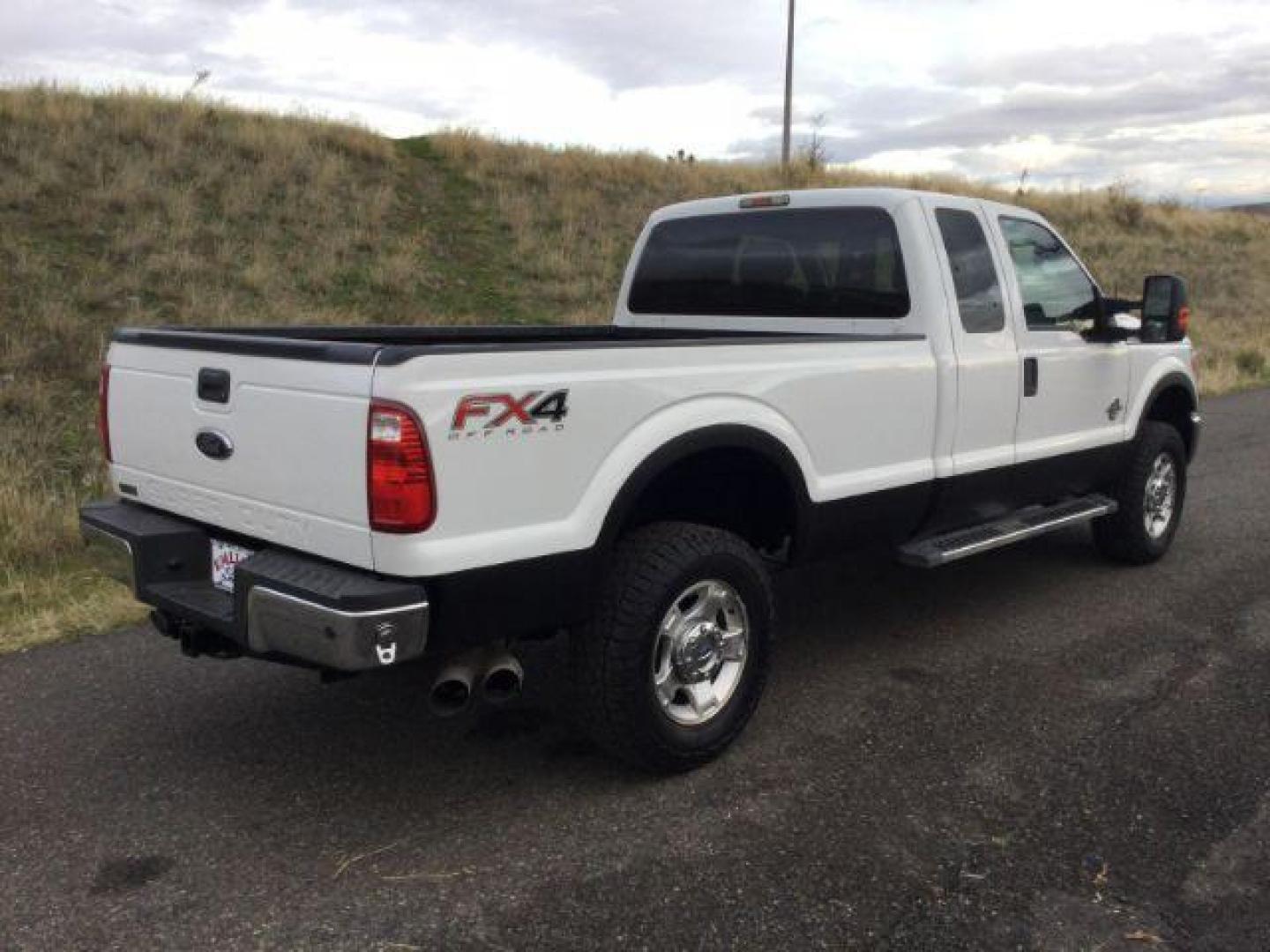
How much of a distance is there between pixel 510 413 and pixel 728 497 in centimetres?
140

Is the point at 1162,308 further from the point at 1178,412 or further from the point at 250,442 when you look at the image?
the point at 250,442

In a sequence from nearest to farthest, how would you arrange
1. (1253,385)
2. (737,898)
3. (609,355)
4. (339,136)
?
(737,898)
(609,355)
(1253,385)
(339,136)

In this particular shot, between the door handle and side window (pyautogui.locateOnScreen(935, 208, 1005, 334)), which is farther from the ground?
side window (pyautogui.locateOnScreen(935, 208, 1005, 334))

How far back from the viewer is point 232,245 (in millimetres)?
13156

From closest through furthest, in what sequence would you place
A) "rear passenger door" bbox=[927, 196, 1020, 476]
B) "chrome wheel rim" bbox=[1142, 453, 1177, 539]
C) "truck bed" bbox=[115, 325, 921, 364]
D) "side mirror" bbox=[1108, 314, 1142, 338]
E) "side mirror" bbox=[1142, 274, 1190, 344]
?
"truck bed" bbox=[115, 325, 921, 364] < "rear passenger door" bbox=[927, 196, 1020, 476] < "side mirror" bbox=[1108, 314, 1142, 338] < "side mirror" bbox=[1142, 274, 1190, 344] < "chrome wheel rim" bbox=[1142, 453, 1177, 539]

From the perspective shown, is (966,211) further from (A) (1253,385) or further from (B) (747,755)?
(A) (1253,385)

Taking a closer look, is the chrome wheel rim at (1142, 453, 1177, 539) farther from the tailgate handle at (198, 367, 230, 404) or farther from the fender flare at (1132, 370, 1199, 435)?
the tailgate handle at (198, 367, 230, 404)

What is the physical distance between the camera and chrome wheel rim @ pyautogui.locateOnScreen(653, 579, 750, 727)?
137 inches

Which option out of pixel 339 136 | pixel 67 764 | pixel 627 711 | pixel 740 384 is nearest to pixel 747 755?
pixel 627 711

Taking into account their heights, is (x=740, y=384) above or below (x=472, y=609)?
above

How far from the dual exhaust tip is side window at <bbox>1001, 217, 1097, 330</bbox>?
296 cm

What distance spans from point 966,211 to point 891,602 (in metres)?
1.89

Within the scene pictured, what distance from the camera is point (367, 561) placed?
284 cm

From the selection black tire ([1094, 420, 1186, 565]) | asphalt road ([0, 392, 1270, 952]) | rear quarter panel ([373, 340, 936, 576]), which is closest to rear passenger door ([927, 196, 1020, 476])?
rear quarter panel ([373, 340, 936, 576])
